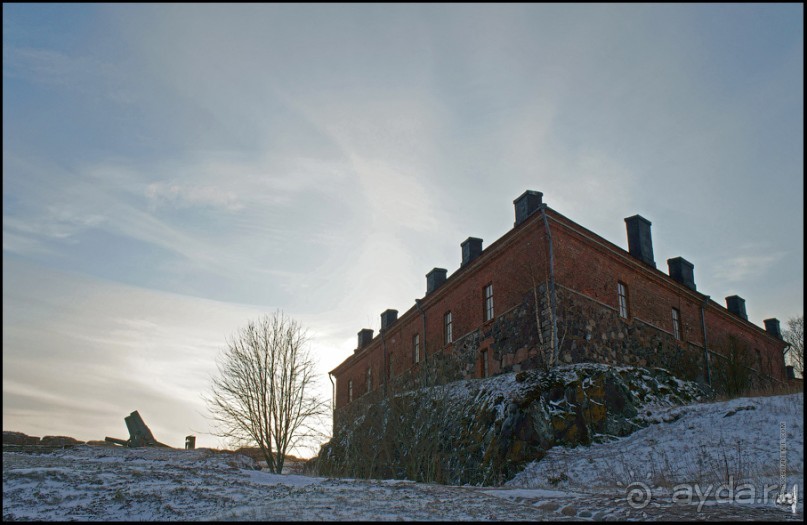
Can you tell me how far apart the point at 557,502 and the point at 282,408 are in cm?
1699

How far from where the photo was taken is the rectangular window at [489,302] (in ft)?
77.9

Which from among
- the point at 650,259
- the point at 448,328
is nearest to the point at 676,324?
the point at 650,259

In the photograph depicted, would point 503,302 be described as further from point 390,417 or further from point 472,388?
point 390,417

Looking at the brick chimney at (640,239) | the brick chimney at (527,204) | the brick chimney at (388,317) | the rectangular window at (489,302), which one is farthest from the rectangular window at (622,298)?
the brick chimney at (388,317)

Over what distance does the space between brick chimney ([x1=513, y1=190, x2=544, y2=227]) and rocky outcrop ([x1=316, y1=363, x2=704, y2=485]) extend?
6.27 m

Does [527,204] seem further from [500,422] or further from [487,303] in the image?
[500,422]

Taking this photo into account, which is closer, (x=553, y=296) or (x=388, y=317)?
(x=553, y=296)

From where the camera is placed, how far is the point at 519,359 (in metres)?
20.9

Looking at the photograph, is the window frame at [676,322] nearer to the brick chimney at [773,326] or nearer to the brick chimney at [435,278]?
the brick chimney at [435,278]

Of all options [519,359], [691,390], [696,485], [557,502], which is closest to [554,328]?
[519,359]

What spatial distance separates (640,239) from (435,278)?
1030 centimetres

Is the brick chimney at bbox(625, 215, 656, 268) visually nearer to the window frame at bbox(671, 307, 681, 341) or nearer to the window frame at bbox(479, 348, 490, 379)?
the window frame at bbox(671, 307, 681, 341)

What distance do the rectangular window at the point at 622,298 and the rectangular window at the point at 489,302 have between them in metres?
4.60

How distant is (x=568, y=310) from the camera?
2033cm
